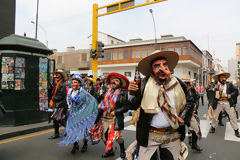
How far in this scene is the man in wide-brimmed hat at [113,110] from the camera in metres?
3.91

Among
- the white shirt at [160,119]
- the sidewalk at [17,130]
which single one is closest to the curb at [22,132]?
the sidewalk at [17,130]

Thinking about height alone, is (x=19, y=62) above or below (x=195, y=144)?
above

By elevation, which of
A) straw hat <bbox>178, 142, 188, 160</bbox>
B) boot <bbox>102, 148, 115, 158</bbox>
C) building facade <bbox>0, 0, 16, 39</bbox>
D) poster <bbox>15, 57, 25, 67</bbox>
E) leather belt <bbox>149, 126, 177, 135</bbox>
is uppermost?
building facade <bbox>0, 0, 16, 39</bbox>

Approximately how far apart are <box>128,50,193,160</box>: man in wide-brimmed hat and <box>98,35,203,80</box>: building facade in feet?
87.6

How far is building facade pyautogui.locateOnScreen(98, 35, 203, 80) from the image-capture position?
95.9 ft

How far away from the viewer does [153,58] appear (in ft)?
8.01

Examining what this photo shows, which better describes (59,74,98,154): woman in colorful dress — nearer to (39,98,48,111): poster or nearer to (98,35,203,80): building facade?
(39,98,48,111): poster

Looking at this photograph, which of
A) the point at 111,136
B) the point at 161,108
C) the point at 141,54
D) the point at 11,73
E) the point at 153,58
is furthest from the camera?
the point at 141,54

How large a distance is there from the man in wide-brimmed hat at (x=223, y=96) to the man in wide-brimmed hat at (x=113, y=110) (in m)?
3.37

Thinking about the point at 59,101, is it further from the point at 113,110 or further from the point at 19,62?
the point at 19,62

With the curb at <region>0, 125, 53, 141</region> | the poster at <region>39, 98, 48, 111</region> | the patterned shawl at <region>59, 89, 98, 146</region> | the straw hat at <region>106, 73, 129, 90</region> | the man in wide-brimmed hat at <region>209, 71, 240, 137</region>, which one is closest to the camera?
the straw hat at <region>106, 73, 129, 90</region>

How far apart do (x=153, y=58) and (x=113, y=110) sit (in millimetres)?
2033

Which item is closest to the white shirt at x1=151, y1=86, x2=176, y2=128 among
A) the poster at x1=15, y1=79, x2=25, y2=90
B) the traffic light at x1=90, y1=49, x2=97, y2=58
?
the poster at x1=15, y1=79, x2=25, y2=90

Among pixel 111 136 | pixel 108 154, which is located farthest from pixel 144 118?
pixel 108 154
